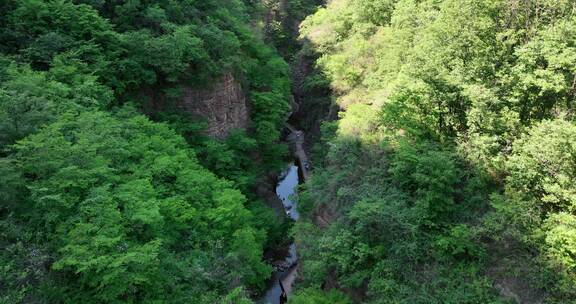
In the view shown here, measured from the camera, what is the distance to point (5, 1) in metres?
23.4

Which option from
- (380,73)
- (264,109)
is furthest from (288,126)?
(380,73)

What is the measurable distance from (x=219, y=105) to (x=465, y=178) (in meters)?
18.5

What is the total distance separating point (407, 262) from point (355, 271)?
2.63m

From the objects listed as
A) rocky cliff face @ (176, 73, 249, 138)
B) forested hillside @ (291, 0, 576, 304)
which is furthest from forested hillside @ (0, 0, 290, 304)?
forested hillside @ (291, 0, 576, 304)

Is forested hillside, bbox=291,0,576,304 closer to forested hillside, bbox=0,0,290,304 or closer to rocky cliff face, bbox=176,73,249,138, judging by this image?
forested hillside, bbox=0,0,290,304

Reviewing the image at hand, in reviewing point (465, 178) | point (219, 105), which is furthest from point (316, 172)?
point (465, 178)

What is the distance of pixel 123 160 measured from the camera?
2036 centimetres

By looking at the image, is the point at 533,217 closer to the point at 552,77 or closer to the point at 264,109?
the point at 552,77

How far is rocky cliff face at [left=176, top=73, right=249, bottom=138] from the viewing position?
30.1 meters

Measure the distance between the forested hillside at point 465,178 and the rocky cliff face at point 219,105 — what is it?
33.8 ft

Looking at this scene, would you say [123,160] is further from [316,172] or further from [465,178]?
[465,178]

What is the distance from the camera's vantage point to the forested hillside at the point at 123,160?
14.7 meters

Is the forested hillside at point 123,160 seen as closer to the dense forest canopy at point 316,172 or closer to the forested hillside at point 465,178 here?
the dense forest canopy at point 316,172

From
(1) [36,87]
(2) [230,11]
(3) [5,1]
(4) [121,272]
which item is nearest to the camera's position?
(4) [121,272]
